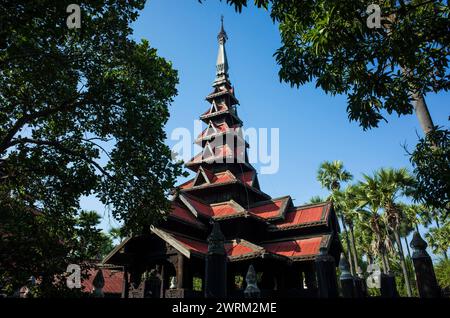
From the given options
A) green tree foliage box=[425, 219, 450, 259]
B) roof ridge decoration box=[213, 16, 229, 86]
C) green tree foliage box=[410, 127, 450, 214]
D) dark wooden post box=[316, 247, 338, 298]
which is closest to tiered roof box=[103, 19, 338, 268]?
roof ridge decoration box=[213, 16, 229, 86]

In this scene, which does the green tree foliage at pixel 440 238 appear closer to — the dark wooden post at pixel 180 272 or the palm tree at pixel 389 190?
the palm tree at pixel 389 190

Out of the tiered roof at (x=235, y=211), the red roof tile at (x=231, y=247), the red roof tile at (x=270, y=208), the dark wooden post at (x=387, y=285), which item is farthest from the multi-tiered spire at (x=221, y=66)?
the dark wooden post at (x=387, y=285)

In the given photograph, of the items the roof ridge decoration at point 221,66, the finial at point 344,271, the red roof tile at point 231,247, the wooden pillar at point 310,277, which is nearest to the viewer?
the finial at point 344,271

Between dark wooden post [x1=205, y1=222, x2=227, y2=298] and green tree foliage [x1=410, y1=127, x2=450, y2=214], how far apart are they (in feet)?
16.9

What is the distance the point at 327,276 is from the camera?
28.0 feet

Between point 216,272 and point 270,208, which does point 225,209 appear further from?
point 216,272

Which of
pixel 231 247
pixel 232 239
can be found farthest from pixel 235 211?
pixel 231 247

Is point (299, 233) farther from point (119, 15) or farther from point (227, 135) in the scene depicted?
point (119, 15)

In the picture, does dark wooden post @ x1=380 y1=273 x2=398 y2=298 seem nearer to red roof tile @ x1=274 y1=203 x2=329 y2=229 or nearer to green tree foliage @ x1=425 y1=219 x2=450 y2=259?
red roof tile @ x1=274 y1=203 x2=329 y2=229

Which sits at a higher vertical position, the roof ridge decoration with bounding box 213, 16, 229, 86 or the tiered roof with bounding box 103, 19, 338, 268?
the roof ridge decoration with bounding box 213, 16, 229, 86

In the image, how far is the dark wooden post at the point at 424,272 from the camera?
248 inches

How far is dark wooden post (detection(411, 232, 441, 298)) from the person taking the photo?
248 inches

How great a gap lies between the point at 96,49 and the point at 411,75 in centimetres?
838

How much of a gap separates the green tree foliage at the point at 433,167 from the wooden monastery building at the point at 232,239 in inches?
344
